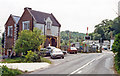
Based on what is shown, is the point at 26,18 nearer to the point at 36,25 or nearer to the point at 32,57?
the point at 36,25

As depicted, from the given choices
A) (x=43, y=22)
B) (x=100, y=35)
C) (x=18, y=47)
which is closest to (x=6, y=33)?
(x=43, y=22)

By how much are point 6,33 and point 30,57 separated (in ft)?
63.1

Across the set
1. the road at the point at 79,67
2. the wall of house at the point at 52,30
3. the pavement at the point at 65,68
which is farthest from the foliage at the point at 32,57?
the wall of house at the point at 52,30

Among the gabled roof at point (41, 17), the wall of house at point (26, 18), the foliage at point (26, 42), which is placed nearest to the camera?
the foliage at point (26, 42)

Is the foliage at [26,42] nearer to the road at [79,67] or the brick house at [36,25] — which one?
the road at [79,67]

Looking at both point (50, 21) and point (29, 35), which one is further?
point (50, 21)

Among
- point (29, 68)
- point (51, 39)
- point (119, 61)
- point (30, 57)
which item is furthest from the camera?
point (51, 39)

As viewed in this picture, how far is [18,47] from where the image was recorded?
2648 cm

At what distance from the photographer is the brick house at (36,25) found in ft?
121

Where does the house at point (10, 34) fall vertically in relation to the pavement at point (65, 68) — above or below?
above

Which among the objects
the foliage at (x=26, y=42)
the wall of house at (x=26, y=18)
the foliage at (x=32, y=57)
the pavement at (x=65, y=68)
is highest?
the wall of house at (x=26, y=18)

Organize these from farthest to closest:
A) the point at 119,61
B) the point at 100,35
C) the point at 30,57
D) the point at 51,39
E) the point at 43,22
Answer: the point at 100,35 → the point at 51,39 → the point at 43,22 → the point at 30,57 → the point at 119,61

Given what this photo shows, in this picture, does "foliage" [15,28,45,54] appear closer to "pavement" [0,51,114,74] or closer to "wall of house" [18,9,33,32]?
"pavement" [0,51,114,74]

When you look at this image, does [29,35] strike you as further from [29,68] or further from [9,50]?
[9,50]
